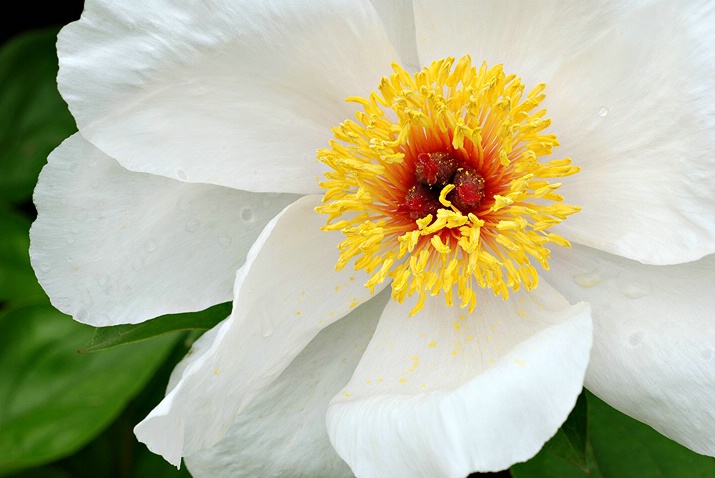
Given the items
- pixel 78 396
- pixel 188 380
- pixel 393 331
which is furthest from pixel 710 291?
pixel 78 396

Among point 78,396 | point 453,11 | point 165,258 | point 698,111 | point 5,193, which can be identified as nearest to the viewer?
point 698,111

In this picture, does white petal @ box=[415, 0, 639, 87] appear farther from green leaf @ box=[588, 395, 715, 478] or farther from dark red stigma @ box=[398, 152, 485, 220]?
green leaf @ box=[588, 395, 715, 478]

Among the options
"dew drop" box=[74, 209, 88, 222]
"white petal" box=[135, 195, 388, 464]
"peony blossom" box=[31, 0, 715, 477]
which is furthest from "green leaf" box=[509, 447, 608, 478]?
"dew drop" box=[74, 209, 88, 222]

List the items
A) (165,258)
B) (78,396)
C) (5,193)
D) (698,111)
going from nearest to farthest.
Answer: (698,111) < (165,258) < (78,396) < (5,193)

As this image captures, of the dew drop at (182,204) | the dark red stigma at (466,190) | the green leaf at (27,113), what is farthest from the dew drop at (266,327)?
the green leaf at (27,113)

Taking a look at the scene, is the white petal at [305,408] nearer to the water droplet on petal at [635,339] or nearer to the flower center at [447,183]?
the flower center at [447,183]

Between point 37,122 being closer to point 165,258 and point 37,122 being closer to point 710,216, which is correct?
point 165,258
